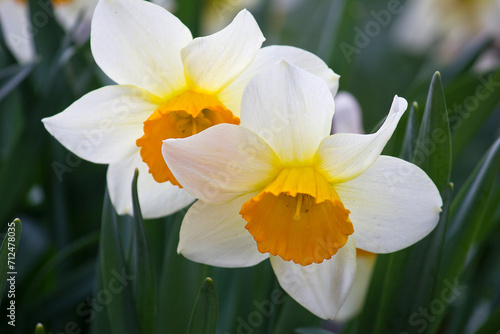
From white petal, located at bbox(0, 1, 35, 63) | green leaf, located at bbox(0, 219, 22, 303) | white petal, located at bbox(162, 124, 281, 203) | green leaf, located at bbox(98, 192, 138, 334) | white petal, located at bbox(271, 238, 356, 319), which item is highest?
white petal, located at bbox(162, 124, 281, 203)

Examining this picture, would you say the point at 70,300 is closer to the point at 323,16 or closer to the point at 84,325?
the point at 84,325

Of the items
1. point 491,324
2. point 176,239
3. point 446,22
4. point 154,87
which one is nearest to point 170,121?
point 154,87

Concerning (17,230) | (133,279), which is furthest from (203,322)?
(17,230)

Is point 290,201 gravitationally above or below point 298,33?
above

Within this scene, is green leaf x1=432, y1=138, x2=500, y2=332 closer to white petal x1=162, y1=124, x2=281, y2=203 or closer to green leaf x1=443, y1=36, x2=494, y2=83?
white petal x1=162, y1=124, x2=281, y2=203

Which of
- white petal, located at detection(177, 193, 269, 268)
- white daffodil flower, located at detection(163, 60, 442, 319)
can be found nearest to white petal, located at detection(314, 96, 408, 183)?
white daffodil flower, located at detection(163, 60, 442, 319)

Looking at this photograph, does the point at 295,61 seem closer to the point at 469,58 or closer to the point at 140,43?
the point at 140,43

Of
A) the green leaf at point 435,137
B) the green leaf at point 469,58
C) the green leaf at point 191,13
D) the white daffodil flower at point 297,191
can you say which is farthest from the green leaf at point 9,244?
the green leaf at point 469,58
